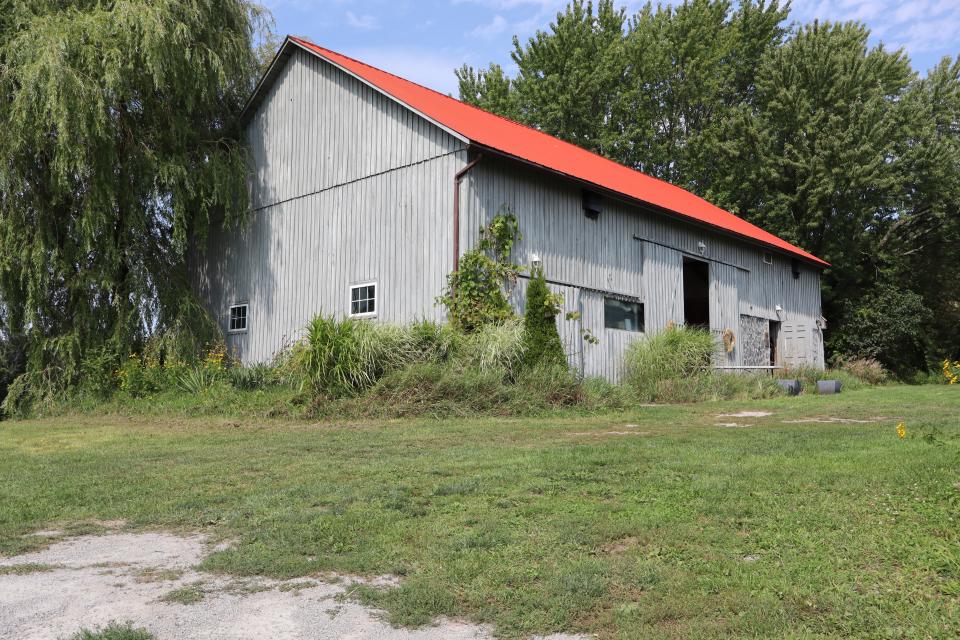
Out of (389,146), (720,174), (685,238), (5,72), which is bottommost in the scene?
(685,238)

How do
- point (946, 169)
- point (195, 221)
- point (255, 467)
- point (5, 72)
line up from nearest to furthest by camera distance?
point (255, 467) < point (5, 72) < point (195, 221) < point (946, 169)

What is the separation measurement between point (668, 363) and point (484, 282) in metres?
4.03

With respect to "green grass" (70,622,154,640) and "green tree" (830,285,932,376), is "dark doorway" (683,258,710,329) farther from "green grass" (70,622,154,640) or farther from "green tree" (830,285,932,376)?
"green grass" (70,622,154,640)

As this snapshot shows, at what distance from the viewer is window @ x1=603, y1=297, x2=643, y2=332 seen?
16.2 meters

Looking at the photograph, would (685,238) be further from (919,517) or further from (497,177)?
(919,517)

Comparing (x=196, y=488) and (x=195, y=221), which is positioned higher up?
(x=195, y=221)

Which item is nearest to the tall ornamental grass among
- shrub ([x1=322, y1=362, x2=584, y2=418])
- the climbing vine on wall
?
shrub ([x1=322, y1=362, x2=584, y2=418])

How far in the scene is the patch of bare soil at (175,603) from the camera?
3.04 m

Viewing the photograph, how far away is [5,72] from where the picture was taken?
14.3 metres

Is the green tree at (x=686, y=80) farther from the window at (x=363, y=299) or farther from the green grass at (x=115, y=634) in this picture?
the green grass at (x=115, y=634)

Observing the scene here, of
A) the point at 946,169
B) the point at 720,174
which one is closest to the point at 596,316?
the point at 720,174

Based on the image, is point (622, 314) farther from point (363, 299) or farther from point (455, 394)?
point (455, 394)

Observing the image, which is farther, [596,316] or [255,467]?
[596,316]

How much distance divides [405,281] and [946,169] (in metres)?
22.7
